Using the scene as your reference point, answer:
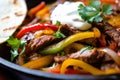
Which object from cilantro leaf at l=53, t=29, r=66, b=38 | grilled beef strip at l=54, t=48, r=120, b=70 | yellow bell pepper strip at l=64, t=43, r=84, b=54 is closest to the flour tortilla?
cilantro leaf at l=53, t=29, r=66, b=38

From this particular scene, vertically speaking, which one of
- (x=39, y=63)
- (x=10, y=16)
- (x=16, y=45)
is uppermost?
(x=10, y=16)

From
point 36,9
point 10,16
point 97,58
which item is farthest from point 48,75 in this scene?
point 36,9

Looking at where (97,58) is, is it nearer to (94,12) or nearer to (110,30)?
(110,30)

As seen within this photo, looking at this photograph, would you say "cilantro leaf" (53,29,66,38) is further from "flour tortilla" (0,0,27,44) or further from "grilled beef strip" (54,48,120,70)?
"flour tortilla" (0,0,27,44)

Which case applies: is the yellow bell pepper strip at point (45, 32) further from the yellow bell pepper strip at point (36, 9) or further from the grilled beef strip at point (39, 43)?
the yellow bell pepper strip at point (36, 9)

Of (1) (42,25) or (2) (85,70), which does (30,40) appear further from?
(2) (85,70)

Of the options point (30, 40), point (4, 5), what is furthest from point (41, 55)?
point (4, 5)
